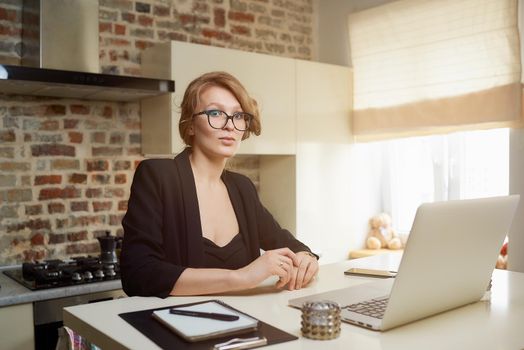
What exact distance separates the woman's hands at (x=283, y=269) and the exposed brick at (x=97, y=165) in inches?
71.1

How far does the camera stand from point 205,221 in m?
1.73

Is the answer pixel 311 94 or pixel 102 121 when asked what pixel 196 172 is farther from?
pixel 311 94

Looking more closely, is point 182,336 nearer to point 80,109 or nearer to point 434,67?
point 80,109

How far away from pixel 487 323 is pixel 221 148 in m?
0.90

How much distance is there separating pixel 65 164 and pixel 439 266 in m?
2.30

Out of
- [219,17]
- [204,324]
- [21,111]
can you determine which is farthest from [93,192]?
[204,324]

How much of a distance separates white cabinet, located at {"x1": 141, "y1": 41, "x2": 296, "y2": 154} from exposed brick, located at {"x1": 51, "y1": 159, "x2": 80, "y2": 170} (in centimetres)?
39

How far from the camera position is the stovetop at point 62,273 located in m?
2.31

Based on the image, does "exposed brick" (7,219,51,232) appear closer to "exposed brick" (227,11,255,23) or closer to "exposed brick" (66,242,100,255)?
"exposed brick" (66,242,100,255)

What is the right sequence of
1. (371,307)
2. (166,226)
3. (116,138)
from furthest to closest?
(116,138)
(166,226)
(371,307)

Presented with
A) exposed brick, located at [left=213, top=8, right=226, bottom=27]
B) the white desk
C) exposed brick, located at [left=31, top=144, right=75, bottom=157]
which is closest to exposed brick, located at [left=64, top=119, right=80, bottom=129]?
exposed brick, located at [left=31, top=144, right=75, bottom=157]

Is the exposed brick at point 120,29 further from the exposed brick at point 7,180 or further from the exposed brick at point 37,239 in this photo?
the exposed brick at point 37,239

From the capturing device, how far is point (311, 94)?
3.48m

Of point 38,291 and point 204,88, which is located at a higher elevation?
point 204,88
